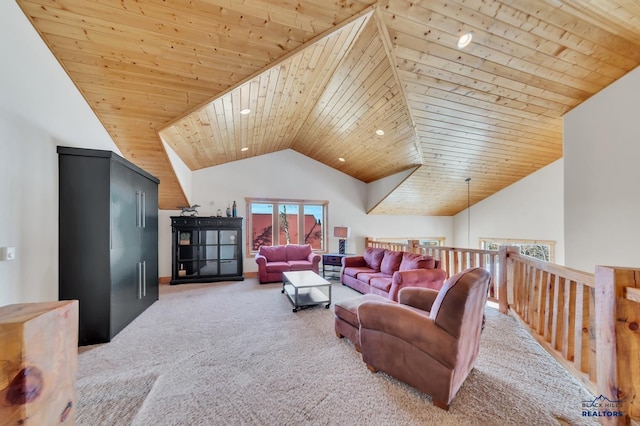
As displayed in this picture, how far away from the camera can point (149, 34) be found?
2.28 metres

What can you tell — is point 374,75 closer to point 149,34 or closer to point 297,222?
point 149,34

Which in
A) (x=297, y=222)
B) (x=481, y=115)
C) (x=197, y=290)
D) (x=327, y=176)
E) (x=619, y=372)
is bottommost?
(x=197, y=290)

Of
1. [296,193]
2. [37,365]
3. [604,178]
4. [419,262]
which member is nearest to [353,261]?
[419,262]

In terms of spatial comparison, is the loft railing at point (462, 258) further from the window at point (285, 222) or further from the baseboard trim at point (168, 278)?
the baseboard trim at point (168, 278)

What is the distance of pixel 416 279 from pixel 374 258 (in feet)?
4.64

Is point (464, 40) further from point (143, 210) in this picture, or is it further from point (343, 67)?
point (143, 210)

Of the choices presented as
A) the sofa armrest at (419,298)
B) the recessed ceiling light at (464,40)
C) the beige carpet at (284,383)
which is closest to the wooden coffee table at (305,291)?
the beige carpet at (284,383)

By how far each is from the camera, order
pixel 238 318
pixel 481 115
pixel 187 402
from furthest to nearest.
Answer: pixel 481 115
pixel 238 318
pixel 187 402

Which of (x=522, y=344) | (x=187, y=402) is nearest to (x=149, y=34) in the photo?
(x=187, y=402)

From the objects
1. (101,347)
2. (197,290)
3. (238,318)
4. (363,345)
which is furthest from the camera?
(197,290)

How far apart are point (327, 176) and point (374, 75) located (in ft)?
12.0

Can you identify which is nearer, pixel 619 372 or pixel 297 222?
pixel 619 372

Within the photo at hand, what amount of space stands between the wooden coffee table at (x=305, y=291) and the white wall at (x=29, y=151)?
99.1 inches

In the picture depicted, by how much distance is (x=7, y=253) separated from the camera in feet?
6.49
